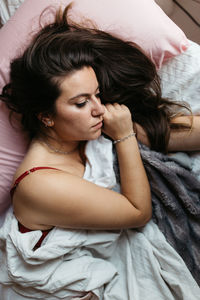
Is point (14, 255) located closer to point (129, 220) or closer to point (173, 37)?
point (129, 220)

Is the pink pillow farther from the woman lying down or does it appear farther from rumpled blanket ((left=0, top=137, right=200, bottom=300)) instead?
rumpled blanket ((left=0, top=137, right=200, bottom=300))

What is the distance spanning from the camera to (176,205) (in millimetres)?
922

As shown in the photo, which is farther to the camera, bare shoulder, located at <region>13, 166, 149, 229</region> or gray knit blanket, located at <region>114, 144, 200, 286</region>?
gray knit blanket, located at <region>114, 144, 200, 286</region>

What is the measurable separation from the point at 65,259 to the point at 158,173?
41 cm

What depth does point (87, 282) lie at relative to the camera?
2.81 ft

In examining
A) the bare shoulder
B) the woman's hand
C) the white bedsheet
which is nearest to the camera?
the bare shoulder

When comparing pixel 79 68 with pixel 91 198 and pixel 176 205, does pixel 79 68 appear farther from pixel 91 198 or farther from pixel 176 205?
pixel 176 205

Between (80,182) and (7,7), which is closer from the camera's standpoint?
(80,182)

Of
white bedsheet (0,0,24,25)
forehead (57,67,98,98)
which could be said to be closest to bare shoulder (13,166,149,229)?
forehead (57,67,98,98)

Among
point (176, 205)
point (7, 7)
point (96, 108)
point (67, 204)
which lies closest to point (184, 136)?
point (176, 205)

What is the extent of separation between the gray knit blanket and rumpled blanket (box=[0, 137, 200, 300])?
0.14 ft

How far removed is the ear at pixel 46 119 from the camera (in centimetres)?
87

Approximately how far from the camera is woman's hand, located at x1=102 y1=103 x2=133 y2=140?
0.91 metres

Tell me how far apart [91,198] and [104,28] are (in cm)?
59
